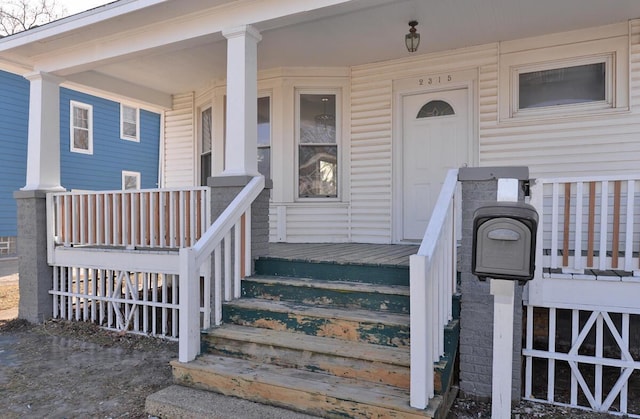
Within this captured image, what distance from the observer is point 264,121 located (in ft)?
18.9

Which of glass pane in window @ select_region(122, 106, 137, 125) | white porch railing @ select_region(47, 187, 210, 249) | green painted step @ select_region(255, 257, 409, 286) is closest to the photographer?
green painted step @ select_region(255, 257, 409, 286)

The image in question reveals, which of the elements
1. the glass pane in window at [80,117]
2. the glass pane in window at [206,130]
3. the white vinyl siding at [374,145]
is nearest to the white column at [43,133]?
the glass pane in window at [206,130]

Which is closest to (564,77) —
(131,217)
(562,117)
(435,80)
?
(562,117)

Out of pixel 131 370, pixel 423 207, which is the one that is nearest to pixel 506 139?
pixel 423 207

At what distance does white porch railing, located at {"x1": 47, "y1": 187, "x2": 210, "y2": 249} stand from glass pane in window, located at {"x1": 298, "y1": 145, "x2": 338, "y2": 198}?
5.86ft

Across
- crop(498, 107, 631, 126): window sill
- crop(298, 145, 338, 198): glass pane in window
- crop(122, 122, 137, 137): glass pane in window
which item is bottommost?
crop(298, 145, 338, 198): glass pane in window

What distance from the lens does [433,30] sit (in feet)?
14.6

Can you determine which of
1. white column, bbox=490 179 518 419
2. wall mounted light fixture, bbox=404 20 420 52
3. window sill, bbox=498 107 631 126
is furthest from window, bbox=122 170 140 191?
white column, bbox=490 179 518 419

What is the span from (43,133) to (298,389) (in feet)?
14.5

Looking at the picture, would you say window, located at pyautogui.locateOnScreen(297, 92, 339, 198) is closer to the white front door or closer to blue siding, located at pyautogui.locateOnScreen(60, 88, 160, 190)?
the white front door

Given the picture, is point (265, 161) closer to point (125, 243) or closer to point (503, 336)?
point (125, 243)

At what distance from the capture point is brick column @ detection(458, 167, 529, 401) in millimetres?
2898

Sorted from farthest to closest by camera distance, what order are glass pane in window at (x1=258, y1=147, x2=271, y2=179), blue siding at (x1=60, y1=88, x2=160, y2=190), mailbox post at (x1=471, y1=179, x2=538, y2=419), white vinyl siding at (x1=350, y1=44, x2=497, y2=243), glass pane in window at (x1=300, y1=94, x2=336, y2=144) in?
blue siding at (x1=60, y1=88, x2=160, y2=190)
glass pane in window at (x1=258, y1=147, x2=271, y2=179)
glass pane in window at (x1=300, y1=94, x2=336, y2=144)
white vinyl siding at (x1=350, y1=44, x2=497, y2=243)
mailbox post at (x1=471, y1=179, x2=538, y2=419)

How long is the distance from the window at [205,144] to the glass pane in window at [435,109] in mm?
3198
